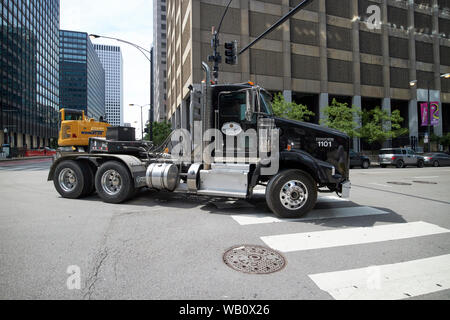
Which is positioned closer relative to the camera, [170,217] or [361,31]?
[170,217]

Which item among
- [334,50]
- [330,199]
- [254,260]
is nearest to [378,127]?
[334,50]

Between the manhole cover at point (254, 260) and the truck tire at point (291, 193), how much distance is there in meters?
1.58

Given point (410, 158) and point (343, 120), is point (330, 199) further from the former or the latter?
point (343, 120)

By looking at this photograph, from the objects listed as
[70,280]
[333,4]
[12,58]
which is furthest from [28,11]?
[70,280]

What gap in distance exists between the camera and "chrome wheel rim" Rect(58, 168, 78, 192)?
683 cm

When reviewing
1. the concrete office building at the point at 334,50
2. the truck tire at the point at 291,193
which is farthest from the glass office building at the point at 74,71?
the truck tire at the point at 291,193

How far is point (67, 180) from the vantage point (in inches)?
274

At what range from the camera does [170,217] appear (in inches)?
200

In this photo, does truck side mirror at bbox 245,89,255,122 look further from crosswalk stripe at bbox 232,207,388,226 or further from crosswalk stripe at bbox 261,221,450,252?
crosswalk stripe at bbox 261,221,450,252

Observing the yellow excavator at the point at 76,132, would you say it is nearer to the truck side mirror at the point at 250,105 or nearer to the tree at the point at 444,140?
the truck side mirror at the point at 250,105

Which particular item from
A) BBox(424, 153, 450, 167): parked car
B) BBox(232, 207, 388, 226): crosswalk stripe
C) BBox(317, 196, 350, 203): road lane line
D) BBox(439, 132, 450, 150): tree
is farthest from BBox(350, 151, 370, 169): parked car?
BBox(439, 132, 450, 150): tree

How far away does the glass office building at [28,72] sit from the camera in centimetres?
5522

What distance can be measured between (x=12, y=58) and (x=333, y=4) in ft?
237

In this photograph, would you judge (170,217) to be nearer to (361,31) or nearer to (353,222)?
(353,222)
